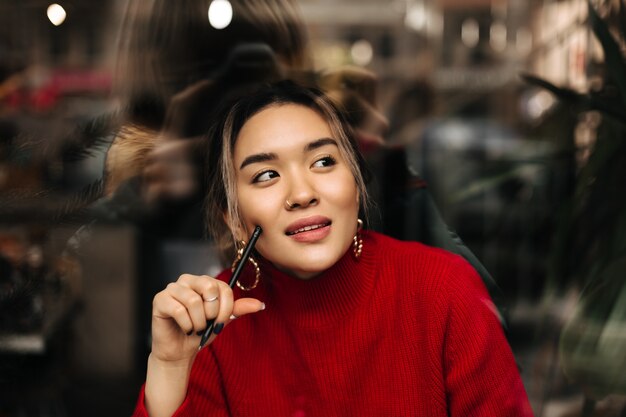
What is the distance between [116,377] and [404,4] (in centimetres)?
131

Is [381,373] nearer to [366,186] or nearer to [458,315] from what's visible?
[458,315]

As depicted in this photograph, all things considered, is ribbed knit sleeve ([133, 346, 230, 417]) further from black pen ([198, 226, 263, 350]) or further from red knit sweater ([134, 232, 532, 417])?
black pen ([198, 226, 263, 350])

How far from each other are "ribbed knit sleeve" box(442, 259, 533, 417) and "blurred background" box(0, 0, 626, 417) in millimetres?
232

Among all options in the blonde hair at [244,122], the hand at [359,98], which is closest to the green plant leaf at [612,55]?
the hand at [359,98]

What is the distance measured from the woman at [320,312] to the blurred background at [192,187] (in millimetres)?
187

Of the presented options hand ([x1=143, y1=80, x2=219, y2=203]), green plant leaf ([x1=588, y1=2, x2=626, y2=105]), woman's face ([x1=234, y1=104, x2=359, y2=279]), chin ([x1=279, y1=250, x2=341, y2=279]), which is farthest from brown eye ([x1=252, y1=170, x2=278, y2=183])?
green plant leaf ([x1=588, y1=2, x2=626, y2=105])

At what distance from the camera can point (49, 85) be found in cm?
147

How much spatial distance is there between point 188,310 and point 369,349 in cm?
29

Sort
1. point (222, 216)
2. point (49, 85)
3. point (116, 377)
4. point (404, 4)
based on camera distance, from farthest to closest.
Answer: point (404, 4), point (116, 377), point (49, 85), point (222, 216)

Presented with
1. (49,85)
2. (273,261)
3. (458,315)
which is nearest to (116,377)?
(49,85)

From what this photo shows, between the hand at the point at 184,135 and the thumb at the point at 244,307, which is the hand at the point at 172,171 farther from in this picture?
the thumb at the point at 244,307

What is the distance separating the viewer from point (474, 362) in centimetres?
87

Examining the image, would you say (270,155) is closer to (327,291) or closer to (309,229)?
(309,229)

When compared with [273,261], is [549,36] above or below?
above
